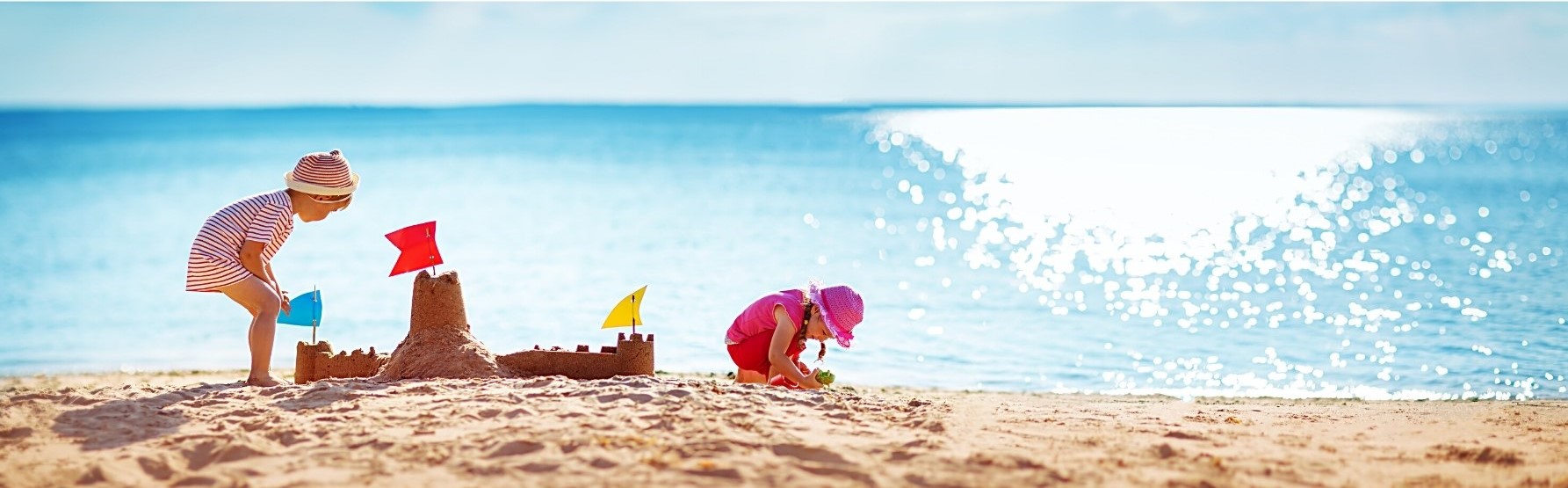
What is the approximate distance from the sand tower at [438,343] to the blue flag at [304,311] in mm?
465

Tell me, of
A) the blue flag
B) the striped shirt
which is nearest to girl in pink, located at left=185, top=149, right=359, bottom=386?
the striped shirt

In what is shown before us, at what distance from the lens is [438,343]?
652cm

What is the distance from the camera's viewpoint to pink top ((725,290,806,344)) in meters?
6.60

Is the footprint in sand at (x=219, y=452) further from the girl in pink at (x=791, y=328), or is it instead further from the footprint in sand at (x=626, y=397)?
the girl in pink at (x=791, y=328)

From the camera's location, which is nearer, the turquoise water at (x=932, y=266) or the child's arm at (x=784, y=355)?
the child's arm at (x=784, y=355)

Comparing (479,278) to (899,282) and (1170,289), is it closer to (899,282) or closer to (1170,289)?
(899,282)

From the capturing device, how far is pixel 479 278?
50.8ft

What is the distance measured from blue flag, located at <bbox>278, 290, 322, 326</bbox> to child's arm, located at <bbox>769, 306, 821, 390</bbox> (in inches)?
87.5

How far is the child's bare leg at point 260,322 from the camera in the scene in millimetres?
6285

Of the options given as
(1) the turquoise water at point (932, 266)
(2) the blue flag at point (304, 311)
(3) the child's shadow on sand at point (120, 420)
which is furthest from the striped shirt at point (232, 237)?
(1) the turquoise water at point (932, 266)

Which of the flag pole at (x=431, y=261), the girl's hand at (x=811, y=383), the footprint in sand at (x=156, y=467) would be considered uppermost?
the flag pole at (x=431, y=261)

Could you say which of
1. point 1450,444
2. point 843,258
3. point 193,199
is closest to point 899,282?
point 843,258

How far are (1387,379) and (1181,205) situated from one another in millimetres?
17419

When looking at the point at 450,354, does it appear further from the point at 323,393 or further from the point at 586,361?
the point at 323,393
